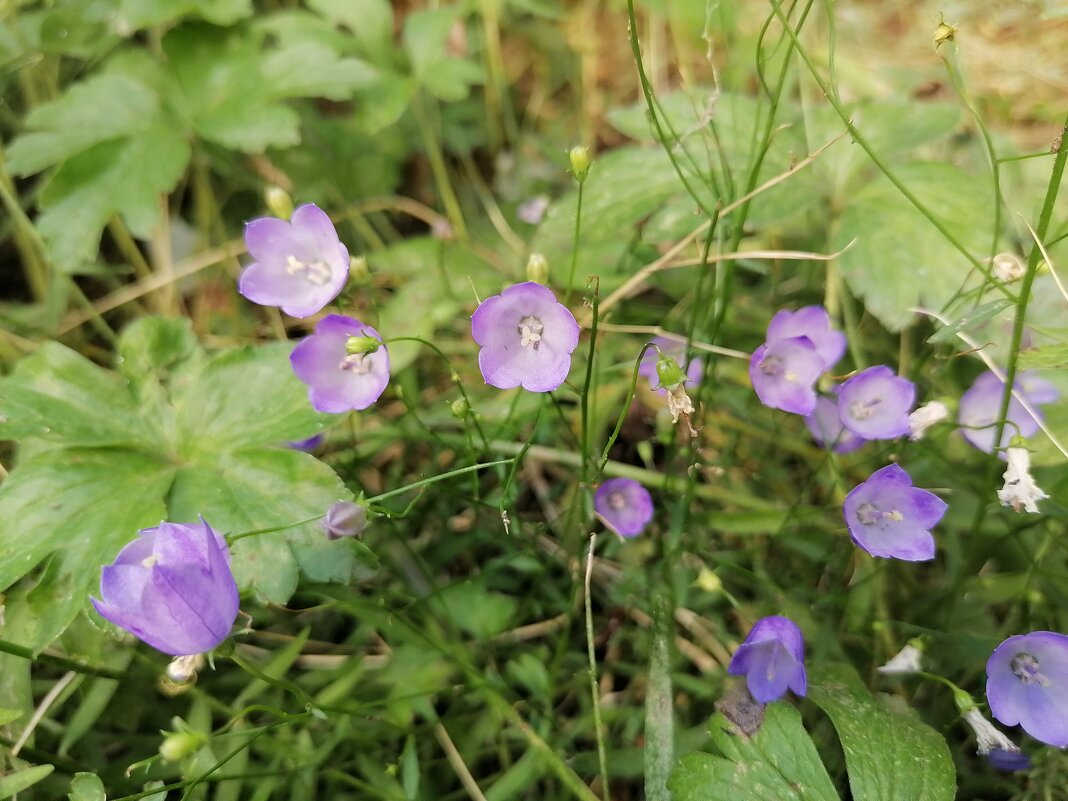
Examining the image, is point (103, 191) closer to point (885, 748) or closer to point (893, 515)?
point (893, 515)

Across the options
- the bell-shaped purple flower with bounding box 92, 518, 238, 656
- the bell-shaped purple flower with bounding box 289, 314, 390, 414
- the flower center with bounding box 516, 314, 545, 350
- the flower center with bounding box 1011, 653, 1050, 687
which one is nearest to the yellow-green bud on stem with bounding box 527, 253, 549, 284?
the flower center with bounding box 516, 314, 545, 350

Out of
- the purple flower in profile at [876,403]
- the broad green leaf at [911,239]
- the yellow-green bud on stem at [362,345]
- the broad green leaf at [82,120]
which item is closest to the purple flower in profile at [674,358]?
the purple flower in profile at [876,403]

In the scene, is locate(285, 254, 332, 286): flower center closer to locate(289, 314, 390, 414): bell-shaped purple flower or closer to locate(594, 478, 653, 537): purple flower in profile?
locate(289, 314, 390, 414): bell-shaped purple flower

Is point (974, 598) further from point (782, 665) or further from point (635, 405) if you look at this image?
point (635, 405)

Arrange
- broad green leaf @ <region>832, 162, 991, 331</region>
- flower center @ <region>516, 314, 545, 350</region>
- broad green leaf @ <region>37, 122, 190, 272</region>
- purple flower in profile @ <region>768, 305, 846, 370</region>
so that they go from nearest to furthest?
flower center @ <region>516, 314, 545, 350</region>
purple flower in profile @ <region>768, 305, 846, 370</region>
broad green leaf @ <region>832, 162, 991, 331</region>
broad green leaf @ <region>37, 122, 190, 272</region>

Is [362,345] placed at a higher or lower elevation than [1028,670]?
higher

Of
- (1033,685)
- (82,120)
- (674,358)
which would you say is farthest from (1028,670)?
(82,120)
